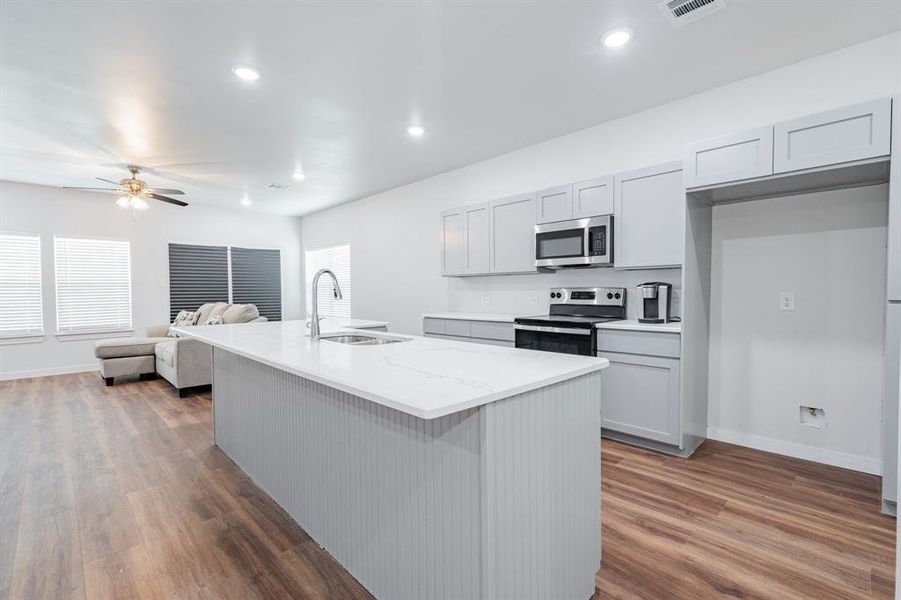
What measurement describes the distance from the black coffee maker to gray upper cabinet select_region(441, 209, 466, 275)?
1.94 metres

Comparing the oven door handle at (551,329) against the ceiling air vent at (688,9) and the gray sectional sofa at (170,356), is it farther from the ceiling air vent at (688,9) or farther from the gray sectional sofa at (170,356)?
the gray sectional sofa at (170,356)

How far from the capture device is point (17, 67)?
2645mm

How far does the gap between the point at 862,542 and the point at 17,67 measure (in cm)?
533

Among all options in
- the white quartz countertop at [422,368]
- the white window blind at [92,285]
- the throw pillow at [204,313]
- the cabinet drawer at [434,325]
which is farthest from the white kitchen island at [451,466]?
the white window blind at [92,285]

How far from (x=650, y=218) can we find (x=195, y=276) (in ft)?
22.9

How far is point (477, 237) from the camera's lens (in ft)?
14.5

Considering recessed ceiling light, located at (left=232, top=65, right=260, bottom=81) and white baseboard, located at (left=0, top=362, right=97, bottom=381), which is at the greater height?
recessed ceiling light, located at (left=232, top=65, right=260, bottom=81)

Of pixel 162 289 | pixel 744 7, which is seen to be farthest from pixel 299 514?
pixel 162 289

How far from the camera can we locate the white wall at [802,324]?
260 cm

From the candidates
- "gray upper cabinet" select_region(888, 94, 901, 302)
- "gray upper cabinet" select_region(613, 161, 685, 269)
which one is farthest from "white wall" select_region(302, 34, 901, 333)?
"gray upper cabinet" select_region(888, 94, 901, 302)

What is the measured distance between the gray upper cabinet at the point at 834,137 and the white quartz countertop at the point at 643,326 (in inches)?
43.6

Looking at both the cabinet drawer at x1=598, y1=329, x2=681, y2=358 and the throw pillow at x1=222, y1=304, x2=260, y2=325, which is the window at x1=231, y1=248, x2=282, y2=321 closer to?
the throw pillow at x1=222, y1=304, x2=260, y2=325

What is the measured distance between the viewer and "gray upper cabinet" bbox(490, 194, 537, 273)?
394 cm

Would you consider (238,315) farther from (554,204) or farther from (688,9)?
(688,9)
